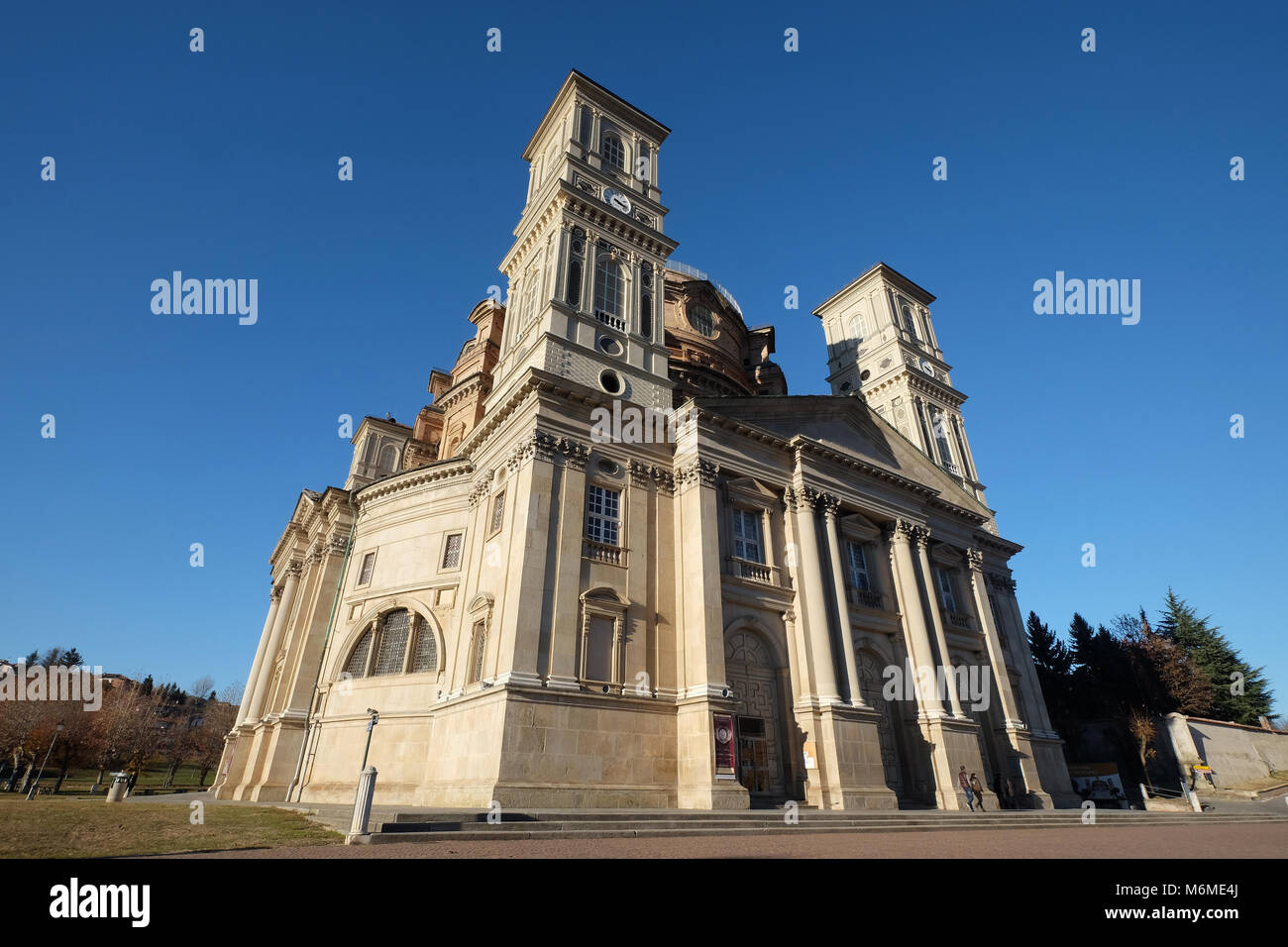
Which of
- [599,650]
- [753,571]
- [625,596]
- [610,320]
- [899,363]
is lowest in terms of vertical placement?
[599,650]

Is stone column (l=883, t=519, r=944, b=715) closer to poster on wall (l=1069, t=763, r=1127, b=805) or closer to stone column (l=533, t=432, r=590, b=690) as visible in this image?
stone column (l=533, t=432, r=590, b=690)

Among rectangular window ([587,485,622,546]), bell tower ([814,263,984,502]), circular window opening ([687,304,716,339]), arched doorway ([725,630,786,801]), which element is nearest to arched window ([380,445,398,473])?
circular window opening ([687,304,716,339])

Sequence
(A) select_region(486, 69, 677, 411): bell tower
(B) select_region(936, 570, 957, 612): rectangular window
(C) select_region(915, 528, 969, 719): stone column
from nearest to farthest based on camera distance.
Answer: (A) select_region(486, 69, 677, 411): bell tower
(C) select_region(915, 528, 969, 719): stone column
(B) select_region(936, 570, 957, 612): rectangular window

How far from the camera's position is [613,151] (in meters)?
→ 29.1

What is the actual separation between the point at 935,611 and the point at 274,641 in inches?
1286

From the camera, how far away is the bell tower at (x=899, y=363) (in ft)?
125

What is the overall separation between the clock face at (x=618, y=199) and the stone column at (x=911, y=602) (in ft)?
60.1

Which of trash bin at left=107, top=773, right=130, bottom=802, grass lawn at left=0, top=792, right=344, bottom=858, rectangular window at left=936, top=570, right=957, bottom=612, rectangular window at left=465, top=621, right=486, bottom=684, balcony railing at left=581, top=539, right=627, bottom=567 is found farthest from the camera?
rectangular window at left=936, top=570, right=957, bottom=612

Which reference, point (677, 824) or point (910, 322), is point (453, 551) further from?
point (910, 322)

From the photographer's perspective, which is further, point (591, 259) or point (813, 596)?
point (591, 259)

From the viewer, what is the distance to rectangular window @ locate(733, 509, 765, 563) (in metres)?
23.3

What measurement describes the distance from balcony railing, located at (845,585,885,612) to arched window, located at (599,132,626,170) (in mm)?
21445

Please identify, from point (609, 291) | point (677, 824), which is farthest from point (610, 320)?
point (677, 824)

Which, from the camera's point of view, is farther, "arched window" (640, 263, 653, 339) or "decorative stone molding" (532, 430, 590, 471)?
"arched window" (640, 263, 653, 339)
